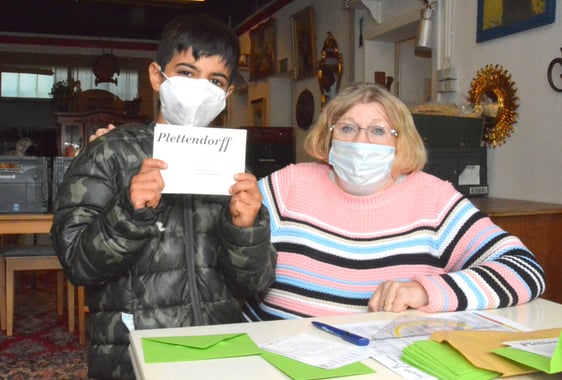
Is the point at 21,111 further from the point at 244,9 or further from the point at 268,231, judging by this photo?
the point at 268,231

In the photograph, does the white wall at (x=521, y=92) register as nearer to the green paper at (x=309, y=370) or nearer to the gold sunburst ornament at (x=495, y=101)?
the gold sunburst ornament at (x=495, y=101)

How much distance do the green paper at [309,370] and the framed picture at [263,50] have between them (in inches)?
336

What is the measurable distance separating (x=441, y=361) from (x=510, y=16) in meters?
3.65

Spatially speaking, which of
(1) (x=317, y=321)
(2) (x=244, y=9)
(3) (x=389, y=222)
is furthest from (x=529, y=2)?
(2) (x=244, y=9)

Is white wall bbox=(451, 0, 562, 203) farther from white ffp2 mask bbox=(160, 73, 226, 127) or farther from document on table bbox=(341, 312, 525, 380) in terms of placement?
white ffp2 mask bbox=(160, 73, 226, 127)

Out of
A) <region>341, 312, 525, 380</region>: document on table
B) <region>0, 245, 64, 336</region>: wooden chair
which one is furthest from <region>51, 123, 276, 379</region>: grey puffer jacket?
<region>0, 245, 64, 336</region>: wooden chair

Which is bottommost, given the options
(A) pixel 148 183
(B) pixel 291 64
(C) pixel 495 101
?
(A) pixel 148 183

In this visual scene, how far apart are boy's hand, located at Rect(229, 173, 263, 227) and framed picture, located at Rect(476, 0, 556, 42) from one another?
10.2 ft

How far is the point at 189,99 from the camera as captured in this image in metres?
1.74

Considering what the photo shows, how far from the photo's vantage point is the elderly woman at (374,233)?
1813 mm

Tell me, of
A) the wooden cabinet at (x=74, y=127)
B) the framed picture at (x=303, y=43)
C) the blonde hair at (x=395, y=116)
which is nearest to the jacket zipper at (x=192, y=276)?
the blonde hair at (x=395, y=116)

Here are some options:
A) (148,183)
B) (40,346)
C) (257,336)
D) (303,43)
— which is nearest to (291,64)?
(303,43)

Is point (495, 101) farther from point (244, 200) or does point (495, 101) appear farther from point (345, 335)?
point (345, 335)

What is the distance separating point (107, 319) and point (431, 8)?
4.28m
